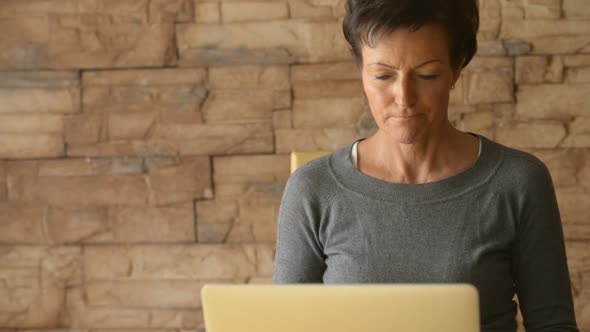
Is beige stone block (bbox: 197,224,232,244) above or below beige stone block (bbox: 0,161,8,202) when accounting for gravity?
below

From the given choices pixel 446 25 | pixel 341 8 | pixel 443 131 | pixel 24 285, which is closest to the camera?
pixel 446 25

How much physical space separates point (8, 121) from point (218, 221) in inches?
30.4

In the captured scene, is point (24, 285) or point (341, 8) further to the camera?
point (24, 285)

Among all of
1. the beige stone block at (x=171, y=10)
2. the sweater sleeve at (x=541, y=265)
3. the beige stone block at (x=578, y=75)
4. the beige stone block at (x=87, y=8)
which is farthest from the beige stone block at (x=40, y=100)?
the sweater sleeve at (x=541, y=265)

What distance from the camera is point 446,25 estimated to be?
4.08 feet

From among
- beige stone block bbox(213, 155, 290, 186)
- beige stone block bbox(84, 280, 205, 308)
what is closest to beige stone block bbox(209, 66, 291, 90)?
beige stone block bbox(213, 155, 290, 186)

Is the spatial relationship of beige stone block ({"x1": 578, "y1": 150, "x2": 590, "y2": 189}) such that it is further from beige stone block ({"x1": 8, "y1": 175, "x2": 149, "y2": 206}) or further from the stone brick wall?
beige stone block ({"x1": 8, "y1": 175, "x2": 149, "y2": 206})

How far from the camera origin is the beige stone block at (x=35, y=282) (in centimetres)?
259

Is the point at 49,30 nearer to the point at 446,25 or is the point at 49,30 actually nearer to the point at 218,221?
the point at 218,221

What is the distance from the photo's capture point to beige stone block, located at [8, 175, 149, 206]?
2.54 m

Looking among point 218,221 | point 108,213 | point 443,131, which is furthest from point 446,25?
point 108,213

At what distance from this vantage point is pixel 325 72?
2428 mm

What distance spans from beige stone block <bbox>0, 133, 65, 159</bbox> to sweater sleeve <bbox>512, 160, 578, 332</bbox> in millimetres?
1714

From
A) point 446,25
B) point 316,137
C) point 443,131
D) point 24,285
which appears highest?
point 446,25
